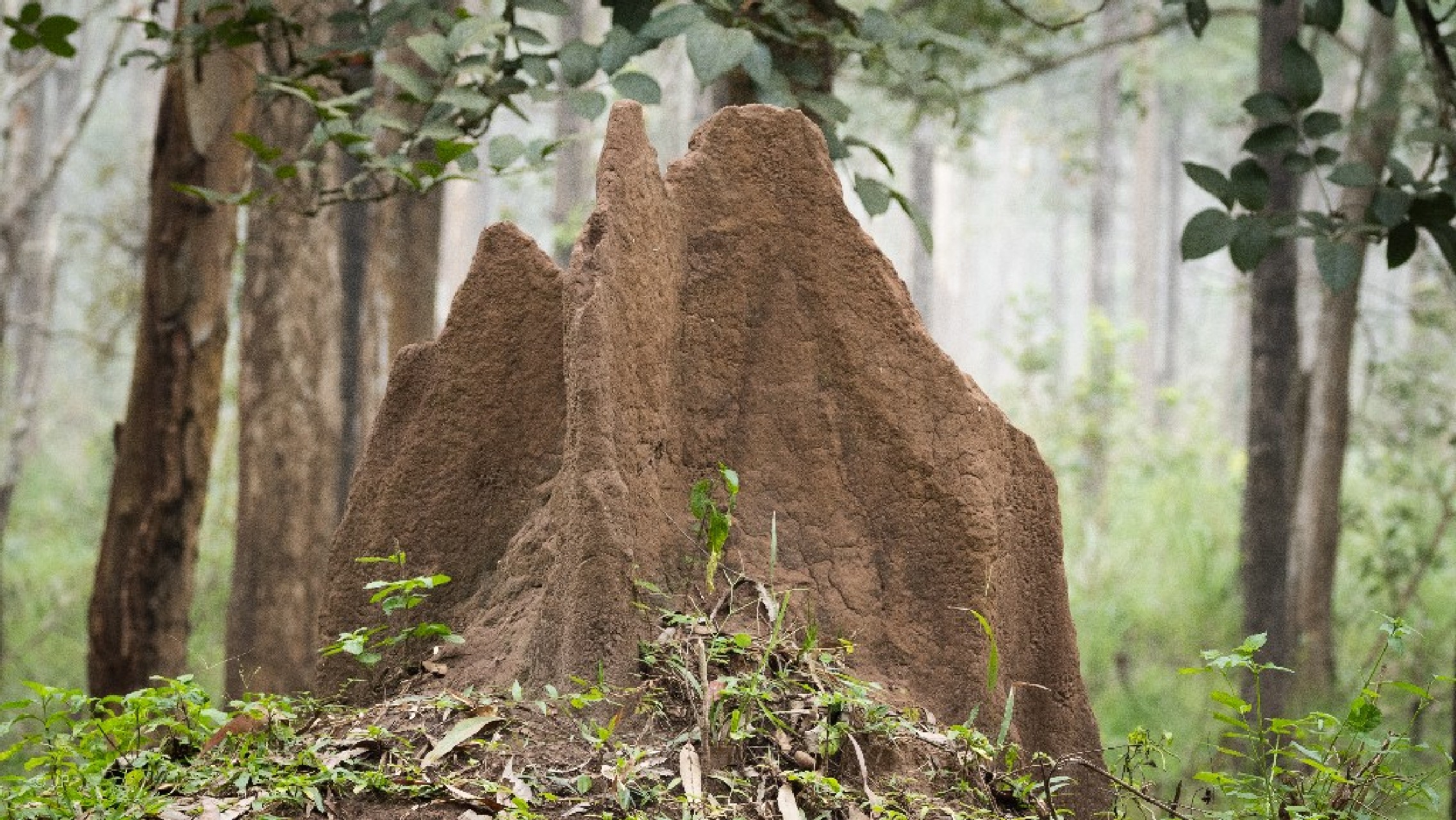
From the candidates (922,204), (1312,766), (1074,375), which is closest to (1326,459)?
(1312,766)

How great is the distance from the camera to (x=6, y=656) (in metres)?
9.65

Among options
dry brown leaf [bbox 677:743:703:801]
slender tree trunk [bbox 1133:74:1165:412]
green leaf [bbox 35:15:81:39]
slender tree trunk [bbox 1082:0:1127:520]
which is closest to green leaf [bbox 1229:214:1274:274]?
dry brown leaf [bbox 677:743:703:801]

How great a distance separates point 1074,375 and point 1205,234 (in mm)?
14731

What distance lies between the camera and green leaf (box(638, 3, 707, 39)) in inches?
130

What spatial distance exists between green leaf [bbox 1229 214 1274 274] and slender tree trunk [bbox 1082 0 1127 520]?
9.29 meters

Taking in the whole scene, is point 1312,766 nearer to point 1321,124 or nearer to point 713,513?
point 713,513

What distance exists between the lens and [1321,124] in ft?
12.7

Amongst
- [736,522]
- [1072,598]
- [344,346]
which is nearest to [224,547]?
[344,346]

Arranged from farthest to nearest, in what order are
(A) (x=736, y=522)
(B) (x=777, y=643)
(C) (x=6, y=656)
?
(C) (x=6, y=656), (A) (x=736, y=522), (B) (x=777, y=643)

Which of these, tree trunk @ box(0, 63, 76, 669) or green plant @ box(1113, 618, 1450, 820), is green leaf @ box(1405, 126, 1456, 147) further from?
tree trunk @ box(0, 63, 76, 669)

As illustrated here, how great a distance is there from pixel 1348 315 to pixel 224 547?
8286 mm

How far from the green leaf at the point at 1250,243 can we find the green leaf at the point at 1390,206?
0.27m

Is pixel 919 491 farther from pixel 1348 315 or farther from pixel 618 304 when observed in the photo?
pixel 1348 315

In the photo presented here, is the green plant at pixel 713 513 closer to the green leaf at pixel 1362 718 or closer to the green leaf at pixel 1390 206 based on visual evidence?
the green leaf at pixel 1362 718
